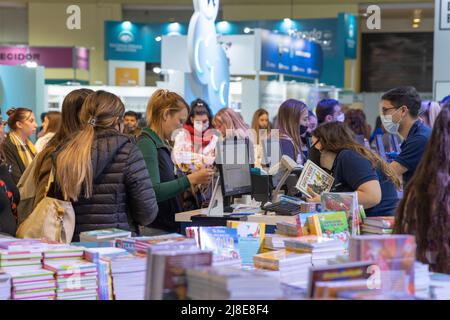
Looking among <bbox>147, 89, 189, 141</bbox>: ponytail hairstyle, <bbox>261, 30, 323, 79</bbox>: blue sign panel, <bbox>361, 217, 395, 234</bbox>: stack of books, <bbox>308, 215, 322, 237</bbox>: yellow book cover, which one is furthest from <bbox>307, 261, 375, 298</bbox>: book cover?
<bbox>261, 30, 323, 79</bbox>: blue sign panel

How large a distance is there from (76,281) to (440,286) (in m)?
1.19

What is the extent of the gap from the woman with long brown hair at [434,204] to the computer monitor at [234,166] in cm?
219

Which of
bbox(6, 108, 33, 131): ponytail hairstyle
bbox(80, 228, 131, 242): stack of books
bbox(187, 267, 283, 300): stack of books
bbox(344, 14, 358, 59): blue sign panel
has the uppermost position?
bbox(344, 14, 358, 59): blue sign panel

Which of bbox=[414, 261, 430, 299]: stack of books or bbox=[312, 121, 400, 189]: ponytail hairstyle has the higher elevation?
bbox=[312, 121, 400, 189]: ponytail hairstyle

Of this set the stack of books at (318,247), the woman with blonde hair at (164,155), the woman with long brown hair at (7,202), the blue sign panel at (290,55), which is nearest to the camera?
the stack of books at (318,247)

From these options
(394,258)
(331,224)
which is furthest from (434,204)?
(331,224)

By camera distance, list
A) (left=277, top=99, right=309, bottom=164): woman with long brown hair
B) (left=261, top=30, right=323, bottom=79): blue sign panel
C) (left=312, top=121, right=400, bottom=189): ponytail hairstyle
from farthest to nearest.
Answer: (left=261, top=30, right=323, bottom=79): blue sign panel, (left=277, top=99, right=309, bottom=164): woman with long brown hair, (left=312, top=121, right=400, bottom=189): ponytail hairstyle

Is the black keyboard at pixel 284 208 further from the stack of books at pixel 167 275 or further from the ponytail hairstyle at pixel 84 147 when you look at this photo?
the stack of books at pixel 167 275

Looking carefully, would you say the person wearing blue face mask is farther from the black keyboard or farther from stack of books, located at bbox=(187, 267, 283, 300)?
stack of books, located at bbox=(187, 267, 283, 300)

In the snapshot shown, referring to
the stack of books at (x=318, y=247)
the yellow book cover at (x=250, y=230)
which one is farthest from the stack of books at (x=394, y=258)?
the yellow book cover at (x=250, y=230)

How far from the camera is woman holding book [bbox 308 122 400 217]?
179 inches

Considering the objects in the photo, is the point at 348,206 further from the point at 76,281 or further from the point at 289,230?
the point at 76,281

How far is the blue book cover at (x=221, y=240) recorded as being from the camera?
127 inches

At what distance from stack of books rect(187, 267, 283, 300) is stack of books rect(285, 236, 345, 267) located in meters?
1.05
